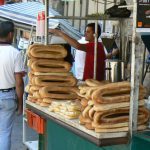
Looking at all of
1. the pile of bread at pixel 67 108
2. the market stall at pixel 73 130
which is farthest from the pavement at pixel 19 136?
the pile of bread at pixel 67 108

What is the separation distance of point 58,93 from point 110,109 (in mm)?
1210

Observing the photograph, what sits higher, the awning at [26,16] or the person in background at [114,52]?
the awning at [26,16]

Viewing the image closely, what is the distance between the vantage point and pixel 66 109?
3.70 metres

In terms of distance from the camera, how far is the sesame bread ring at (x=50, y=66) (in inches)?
167

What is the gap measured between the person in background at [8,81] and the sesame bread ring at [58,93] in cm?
106

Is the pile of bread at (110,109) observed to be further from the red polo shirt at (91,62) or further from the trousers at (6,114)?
the red polo shirt at (91,62)

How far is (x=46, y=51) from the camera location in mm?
4340

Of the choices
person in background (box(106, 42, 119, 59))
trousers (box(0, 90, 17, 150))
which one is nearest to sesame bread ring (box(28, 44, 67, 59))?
trousers (box(0, 90, 17, 150))

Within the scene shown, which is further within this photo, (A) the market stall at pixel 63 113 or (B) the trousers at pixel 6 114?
(B) the trousers at pixel 6 114

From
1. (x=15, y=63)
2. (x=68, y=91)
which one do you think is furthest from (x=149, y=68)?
(x=68, y=91)

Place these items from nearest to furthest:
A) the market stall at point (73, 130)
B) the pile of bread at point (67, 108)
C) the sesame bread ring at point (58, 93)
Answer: the market stall at point (73, 130) → the pile of bread at point (67, 108) → the sesame bread ring at point (58, 93)

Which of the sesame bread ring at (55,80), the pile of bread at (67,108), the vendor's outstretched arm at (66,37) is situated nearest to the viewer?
the pile of bread at (67,108)

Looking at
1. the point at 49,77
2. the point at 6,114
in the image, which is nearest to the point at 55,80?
the point at 49,77

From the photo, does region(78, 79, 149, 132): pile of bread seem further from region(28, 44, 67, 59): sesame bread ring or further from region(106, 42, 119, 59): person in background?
region(106, 42, 119, 59): person in background
